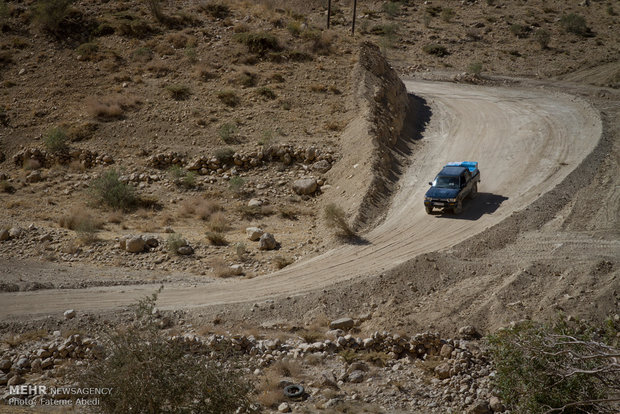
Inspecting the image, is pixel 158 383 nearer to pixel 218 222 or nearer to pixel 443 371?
pixel 443 371

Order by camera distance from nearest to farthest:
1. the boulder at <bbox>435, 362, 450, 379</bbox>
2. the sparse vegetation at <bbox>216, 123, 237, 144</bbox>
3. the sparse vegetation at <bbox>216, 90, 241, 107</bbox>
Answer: the boulder at <bbox>435, 362, 450, 379</bbox>, the sparse vegetation at <bbox>216, 123, 237, 144</bbox>, the sparse vegetation at <bbox>216, 90, 241, 107</bbox>

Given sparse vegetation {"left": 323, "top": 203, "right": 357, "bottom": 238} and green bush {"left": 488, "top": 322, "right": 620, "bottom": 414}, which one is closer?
green bush {"left": 488, "top": 322, "right": 620, "bottom": 414}

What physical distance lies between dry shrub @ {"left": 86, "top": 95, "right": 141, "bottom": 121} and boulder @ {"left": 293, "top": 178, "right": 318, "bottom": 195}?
12.4m

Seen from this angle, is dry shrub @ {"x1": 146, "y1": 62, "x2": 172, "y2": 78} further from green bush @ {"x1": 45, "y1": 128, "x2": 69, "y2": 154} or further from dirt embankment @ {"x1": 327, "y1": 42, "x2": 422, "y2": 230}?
dirt embankment @ {"x1": 327, "y1": 42, "x2": 422, "y2": 230}

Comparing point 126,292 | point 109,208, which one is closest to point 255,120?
point 109,208

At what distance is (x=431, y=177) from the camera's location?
2322 centimetres

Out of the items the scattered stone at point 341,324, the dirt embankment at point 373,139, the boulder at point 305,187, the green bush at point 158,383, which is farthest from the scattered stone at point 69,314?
the boulder at point 305,187

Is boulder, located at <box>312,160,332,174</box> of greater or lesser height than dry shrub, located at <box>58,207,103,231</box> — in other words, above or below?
above

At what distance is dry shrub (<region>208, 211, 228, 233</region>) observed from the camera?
68.2 feet

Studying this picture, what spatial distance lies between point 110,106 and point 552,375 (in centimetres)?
2728

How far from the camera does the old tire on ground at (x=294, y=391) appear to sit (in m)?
11.6

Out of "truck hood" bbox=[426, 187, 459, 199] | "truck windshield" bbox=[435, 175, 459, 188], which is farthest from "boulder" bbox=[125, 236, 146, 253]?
"truck windshield" bbox=[435, 175, 459, 188]

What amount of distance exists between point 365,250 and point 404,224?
2426 mm

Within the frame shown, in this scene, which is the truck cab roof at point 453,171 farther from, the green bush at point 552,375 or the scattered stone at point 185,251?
the green bush at point 552,375
